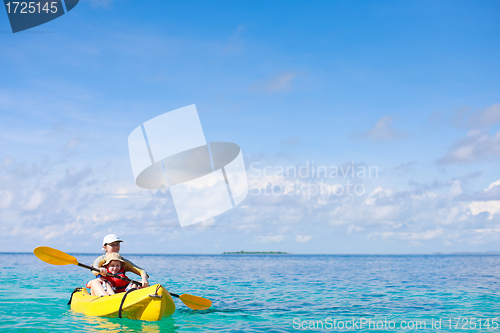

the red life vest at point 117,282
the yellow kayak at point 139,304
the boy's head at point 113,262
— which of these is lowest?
the yellow kayak at point 139,304

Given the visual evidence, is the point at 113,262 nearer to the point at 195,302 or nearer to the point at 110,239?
the point at 110,239

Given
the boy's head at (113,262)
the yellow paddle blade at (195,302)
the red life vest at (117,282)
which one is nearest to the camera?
the boy's head at (113,262)

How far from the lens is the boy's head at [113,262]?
10.2 m

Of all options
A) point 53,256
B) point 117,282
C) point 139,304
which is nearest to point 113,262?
point 117,282

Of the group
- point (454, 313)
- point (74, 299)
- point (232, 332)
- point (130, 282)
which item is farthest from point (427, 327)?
point (74, 299)

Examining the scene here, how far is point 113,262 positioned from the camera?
10.3m

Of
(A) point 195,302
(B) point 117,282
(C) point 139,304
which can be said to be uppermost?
(B) point 117,282

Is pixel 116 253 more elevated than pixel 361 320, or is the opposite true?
pixel 116 253

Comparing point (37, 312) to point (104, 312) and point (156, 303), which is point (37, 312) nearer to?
point (104, 312)

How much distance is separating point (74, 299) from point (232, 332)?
17.0ft

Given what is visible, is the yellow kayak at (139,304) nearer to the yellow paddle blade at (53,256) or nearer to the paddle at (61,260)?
the paddle at (61,260)

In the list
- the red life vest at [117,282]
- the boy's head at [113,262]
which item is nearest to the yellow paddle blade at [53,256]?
the red life vest at [117,282]

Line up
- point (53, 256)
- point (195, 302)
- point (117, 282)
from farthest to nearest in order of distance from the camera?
1. point (53, 256)
2. point (195, 302)
3. point (117, 282)

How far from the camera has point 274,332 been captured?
Answer: 9.60m
